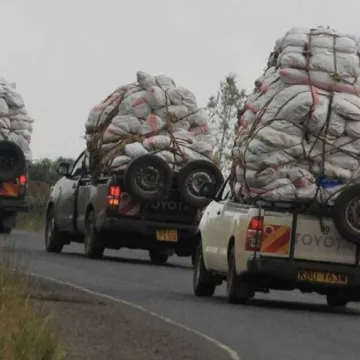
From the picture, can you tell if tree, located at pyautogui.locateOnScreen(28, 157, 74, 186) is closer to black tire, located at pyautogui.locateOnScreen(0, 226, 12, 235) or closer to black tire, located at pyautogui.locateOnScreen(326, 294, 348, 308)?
black tire, located at pyautogui.locateOnScreen(0, 226, 12, 235)

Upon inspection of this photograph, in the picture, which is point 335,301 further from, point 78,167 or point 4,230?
point 4,230

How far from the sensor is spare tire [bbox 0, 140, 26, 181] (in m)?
37.8

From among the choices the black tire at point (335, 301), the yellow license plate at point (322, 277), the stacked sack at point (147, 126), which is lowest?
the black tire at point (335, 301)

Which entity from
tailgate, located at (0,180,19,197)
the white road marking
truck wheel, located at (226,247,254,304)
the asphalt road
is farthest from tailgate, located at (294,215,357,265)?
tailgate, located at (0,180,19,197)

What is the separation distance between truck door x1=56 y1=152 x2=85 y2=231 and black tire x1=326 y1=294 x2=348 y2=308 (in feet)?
32.1

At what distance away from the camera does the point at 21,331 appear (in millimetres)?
13844

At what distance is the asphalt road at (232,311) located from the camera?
17392mm

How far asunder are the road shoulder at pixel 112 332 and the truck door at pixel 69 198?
36.3 feet

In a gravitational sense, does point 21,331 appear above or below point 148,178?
below

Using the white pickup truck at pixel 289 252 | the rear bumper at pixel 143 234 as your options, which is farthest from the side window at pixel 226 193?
the rear bumper at pixel 143 234

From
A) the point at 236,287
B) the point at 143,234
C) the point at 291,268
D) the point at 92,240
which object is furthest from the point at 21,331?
the point at 92,240

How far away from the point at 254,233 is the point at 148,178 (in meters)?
8.91

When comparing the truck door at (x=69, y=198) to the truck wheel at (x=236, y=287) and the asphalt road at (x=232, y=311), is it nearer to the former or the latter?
the asphalt road at (x=232, y=311)

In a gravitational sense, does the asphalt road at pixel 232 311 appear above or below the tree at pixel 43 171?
below
